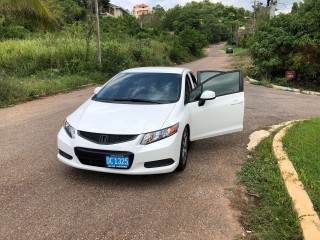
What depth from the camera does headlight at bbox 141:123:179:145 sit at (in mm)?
4305

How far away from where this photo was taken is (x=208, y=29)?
10075 cm

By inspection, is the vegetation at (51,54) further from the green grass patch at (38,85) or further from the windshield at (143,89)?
the windshield at (143,89)

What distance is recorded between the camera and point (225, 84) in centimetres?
602

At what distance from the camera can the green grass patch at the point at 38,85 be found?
431 inches

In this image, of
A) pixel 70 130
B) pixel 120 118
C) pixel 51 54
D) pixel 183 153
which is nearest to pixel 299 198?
pixel 183 153

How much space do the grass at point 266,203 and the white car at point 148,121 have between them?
91 centimetres

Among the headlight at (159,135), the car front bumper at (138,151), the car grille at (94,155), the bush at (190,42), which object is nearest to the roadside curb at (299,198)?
the car front bumper at (138,151)

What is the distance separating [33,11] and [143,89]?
680 cm

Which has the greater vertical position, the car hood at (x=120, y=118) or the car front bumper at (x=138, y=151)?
the car hood at (x=120, y=118)

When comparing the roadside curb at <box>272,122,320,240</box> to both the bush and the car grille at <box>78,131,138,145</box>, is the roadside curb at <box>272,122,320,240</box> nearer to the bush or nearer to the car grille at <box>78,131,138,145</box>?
the car grille at <box>78,131,138,145</box>

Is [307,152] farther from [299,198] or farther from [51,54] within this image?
[51,54]

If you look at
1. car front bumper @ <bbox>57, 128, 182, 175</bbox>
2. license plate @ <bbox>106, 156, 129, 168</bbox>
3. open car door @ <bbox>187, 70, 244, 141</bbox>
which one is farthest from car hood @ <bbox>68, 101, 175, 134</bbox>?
open car door @ <bbox>187, 70, 244, 141</bbox>

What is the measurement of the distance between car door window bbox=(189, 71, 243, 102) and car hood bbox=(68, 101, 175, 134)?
1.28 m

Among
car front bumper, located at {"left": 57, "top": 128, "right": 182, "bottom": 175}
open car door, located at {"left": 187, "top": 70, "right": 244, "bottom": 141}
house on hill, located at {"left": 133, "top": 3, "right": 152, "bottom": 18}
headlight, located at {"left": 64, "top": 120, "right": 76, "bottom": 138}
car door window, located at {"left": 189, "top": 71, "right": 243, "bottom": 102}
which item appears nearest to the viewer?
car front bumper, located at {"left": 57, "top": 128, "right": 182, "bottom": 175}
